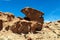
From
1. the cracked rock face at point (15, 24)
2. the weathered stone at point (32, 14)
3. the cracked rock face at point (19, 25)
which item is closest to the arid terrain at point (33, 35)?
the cracked rock face at point (19, 25)

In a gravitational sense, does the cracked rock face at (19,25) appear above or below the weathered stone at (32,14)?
below

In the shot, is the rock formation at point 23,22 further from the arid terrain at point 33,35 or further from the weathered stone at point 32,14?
the arid terrain at point 33,35

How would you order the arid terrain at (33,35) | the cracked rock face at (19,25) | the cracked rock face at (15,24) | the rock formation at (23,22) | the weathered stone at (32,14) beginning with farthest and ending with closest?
the weathered stone at (32,14)
the rock formation at (23,22)
the cracked rock face at (15,24)
the cracked rock face at (19,25)
the arid terrain at (33,35)

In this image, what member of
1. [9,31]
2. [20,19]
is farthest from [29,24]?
[9,31]

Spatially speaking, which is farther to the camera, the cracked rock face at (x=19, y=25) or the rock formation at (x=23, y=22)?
the rock formation at (x=23, y=22)

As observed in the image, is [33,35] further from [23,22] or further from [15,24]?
[15,24]

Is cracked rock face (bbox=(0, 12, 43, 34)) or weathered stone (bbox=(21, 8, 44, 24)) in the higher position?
weathered stone (bbox=(21, 8, 44, 24))

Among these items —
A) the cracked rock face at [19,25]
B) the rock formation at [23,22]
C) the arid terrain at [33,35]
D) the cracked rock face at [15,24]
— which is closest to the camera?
the arid terrain at [33,35]

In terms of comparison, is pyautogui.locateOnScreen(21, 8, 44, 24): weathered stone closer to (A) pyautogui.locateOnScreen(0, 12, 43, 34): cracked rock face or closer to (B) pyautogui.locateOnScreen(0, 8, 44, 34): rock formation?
(B) pyautogui.locateOnScreen(0, 8, 44, 34): rock formation

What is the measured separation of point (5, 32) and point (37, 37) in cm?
785

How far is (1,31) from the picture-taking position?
145 feet

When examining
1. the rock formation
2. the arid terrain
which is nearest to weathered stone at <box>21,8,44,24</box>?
the rock formation

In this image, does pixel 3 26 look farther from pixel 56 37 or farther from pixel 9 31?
pixel 56 37

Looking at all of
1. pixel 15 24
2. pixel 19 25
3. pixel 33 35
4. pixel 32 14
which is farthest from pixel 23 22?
pixel 32 14
